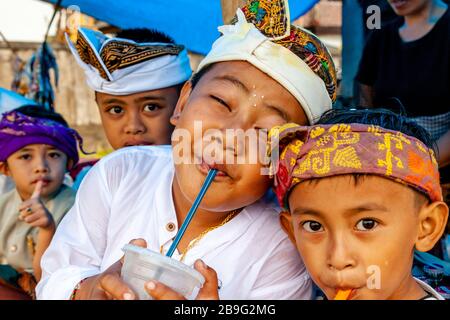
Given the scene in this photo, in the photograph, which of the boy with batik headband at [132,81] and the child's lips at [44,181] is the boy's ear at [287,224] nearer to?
the boy with batik headband at [132,81]

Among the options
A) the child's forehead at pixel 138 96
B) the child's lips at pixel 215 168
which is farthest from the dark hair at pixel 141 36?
the child's lips at pixel 215 168

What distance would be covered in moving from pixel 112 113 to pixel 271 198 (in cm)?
108

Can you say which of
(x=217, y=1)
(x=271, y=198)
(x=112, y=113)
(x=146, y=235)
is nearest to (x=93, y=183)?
(x=146, y=235)

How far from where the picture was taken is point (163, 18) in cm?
373

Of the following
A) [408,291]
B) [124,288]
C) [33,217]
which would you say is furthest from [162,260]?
[33,217]

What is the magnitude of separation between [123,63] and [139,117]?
256 mm

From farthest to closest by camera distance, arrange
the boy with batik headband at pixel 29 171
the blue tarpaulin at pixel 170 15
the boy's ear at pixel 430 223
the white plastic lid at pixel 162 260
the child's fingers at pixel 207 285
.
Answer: the blue tarpaulin at pixel 170 15, the boy with batik headband at pixel 29 171, the boy's ear at pixel 430 223, the child's fingers at pixel 207 285, the white plastic lid at pixel 162 260

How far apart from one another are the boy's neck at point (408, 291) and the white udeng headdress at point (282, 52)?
55 cm

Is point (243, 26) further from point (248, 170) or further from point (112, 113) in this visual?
point (112, 113)

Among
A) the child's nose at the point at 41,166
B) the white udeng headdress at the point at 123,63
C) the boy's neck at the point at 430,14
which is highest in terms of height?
the boy's neck at the point at 430,14

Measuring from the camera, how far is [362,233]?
1.59 meters

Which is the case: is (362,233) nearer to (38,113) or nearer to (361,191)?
(361,191)

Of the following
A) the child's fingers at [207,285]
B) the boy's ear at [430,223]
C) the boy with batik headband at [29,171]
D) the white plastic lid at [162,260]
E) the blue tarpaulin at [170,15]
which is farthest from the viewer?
the blue tarpaulin at [170,15]

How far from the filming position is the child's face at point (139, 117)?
276 cm
